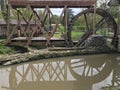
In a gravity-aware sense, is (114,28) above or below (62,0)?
below

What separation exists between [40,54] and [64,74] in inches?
155

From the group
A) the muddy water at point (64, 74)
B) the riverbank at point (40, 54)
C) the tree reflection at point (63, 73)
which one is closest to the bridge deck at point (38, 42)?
the riverbank at point (40, 54)

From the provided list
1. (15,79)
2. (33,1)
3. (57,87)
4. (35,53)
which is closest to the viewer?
(57,87)

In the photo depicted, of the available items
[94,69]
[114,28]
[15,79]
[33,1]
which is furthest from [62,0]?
[15,79]

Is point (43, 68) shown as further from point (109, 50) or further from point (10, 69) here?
point (109, 50)

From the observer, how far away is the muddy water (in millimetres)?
10656

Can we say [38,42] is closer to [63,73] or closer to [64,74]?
[63,73]

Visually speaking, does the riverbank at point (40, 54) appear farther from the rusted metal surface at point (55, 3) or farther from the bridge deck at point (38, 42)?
the rusted metal surface at point (55, 3)

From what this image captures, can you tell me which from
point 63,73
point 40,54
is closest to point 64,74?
point 63,73

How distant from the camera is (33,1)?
20766 mm

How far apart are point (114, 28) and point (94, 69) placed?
875 centimetres

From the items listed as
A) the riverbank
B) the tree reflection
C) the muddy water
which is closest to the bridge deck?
the riverbank

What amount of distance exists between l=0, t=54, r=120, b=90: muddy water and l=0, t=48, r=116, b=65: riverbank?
41 cm

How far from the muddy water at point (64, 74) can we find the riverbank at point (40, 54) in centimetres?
41
